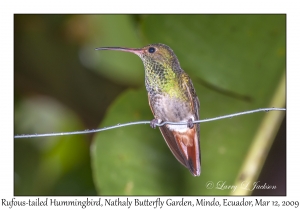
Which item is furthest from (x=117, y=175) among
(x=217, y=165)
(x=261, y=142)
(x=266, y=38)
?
(x=266, y=38)
